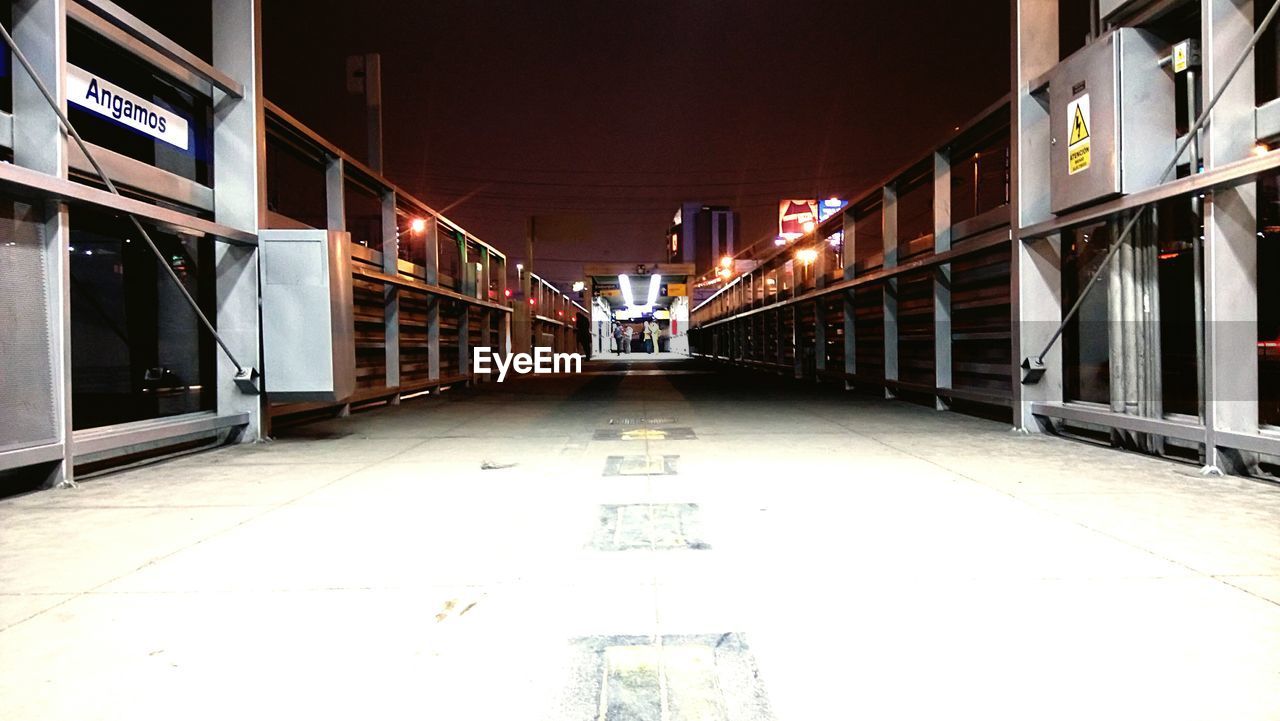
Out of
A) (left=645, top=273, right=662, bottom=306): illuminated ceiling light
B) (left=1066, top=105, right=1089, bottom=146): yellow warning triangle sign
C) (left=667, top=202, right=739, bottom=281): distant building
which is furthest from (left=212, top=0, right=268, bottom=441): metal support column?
(left=667, top=202, right=739, bottom=281): distant building

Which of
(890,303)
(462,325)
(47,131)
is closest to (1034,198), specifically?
(890,303)

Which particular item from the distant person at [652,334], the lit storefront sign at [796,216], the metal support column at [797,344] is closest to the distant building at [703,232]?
the distant person at [652,334]

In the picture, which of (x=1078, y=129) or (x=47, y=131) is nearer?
(x=47, y=131)

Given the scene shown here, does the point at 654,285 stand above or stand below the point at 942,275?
above

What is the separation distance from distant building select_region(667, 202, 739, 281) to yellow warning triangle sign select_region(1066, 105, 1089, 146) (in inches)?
5575

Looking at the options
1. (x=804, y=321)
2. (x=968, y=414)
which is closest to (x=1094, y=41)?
(x=968, y=414)

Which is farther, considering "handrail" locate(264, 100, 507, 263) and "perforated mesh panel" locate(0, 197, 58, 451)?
"handrail" locate(264, 100, 507, 263)

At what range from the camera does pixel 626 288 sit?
41312 mm

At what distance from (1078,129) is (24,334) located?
320 inches

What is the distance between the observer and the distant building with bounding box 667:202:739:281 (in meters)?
149

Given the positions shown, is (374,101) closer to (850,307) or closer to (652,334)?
(850,307)

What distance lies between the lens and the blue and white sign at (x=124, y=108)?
5.13 metres

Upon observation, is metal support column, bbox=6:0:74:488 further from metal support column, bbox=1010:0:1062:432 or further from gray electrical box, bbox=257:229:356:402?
metal support column, bbox=1010:0:1062:432

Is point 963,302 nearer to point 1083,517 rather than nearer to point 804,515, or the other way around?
point 1083,517
